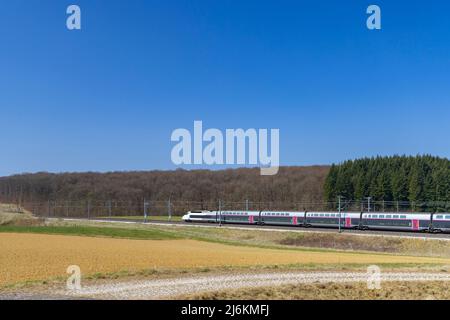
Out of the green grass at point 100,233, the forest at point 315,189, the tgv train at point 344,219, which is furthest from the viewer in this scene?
the forest at point 315,189

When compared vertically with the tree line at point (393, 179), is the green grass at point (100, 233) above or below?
below

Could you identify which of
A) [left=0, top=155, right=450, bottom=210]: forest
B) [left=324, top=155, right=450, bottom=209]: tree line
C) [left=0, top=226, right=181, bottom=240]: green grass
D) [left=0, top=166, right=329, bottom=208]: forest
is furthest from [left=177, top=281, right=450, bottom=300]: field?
[left=0, top=166, right=329, bottom=208]: forest

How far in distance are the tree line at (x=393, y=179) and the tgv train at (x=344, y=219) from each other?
50908mm

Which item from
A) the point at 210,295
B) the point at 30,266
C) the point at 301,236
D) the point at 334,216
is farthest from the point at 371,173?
the point at 210,295

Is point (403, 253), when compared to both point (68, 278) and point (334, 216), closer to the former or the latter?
point (334, 216)

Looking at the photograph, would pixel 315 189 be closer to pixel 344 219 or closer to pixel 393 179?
pixel 393 179

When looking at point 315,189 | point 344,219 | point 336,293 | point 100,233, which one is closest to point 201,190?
point 315,189

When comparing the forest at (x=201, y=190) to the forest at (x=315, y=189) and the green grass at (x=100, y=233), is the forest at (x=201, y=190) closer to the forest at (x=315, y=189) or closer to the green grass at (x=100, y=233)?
the forest at (x=315, y=189)

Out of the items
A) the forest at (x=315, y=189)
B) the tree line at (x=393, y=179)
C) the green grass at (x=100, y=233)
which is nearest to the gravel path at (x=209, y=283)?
the green grass at (x=100, y=233)

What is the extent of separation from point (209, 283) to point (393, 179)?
124782 millimetres

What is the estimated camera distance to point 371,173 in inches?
5778

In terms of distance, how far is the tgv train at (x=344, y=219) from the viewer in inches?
2884

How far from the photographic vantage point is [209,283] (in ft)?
76.7
